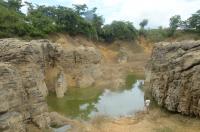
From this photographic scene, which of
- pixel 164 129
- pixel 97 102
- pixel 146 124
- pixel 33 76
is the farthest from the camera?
pixel 97 102

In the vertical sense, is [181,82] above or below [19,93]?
below

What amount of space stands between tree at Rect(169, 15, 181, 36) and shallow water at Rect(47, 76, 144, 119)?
3041cm

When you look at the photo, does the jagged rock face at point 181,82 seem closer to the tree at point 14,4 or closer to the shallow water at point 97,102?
the shallow water at point 97,102

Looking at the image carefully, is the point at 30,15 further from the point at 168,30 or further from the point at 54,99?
the point at 168,30

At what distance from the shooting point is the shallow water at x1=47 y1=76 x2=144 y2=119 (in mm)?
25172

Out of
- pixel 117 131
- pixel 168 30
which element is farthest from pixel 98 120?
pixel 168 30

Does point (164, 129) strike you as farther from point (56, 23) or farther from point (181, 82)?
point (56, 23)

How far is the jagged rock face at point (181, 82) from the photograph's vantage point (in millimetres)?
20597

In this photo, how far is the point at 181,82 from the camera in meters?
21.5

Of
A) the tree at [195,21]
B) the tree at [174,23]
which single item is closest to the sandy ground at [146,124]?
the tree at [195,21]

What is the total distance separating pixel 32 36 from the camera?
43562mm

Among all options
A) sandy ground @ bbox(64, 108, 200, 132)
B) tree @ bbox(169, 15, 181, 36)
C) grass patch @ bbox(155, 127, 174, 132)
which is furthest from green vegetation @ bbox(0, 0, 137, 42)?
grass patch @ bbox(155, 127, 174, 132)

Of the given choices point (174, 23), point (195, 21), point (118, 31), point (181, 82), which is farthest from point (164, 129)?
point (174, 23)

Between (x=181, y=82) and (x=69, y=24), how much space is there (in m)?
34.2
